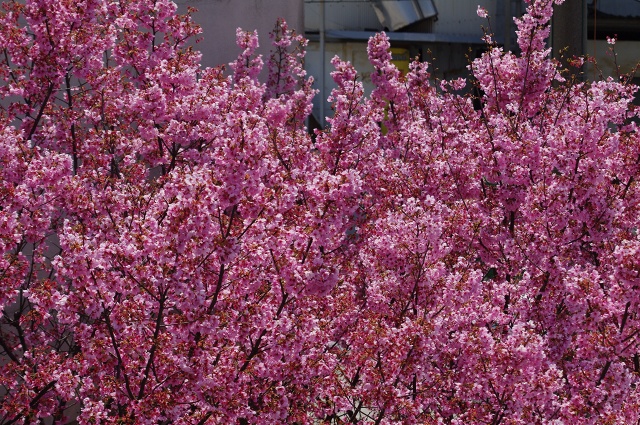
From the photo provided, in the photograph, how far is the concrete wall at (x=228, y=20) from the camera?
10.1 m

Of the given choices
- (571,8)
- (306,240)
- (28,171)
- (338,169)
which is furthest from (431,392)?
(571,8)

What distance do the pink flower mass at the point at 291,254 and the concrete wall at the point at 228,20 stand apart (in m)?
2.36

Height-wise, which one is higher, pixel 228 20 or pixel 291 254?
pixel 228 20

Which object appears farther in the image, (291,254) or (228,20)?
(228,20)

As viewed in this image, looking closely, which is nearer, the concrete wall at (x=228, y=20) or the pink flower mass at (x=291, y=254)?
the pink flower mass at (x=291, y=254)

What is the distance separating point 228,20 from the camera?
1040 cm

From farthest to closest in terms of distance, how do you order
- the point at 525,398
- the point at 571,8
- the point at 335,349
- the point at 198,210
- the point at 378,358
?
the point at 571,8
the point at 335,349
the point at 378,358
the point at 525,398
the point at 198,210

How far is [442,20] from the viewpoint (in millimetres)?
21812

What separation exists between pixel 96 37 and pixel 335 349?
9.53ft

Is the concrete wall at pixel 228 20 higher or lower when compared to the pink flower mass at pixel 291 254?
higher

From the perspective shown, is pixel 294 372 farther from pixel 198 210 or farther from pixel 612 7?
pixel 612 7

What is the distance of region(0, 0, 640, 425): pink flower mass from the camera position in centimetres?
504

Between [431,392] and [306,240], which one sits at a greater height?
[306,240]

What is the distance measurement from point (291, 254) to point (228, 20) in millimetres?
5564
